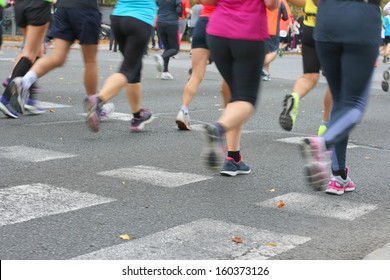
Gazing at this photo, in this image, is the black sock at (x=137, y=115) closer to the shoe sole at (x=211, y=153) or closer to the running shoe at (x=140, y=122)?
the running shoe at (x=140, y=122)

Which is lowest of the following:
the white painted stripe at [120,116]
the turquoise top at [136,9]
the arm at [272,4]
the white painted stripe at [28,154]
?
the white painted stripe at [120,116]

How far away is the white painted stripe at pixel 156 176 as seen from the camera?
18.7 feet

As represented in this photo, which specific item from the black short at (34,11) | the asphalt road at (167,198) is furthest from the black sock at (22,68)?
the asphalt road at (167,198)

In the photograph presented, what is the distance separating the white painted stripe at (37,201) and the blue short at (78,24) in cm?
269

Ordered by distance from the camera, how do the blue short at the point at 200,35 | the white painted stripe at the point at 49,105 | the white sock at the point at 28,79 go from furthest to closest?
1. the white painted stripe at the point at 49,105
2. the blue short at the point at 200,35
3. the white sock at the point at 28,79

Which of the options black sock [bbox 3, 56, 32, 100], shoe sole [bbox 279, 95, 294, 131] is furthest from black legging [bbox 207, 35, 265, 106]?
black sock [bbox 3, 56, 32, 100]

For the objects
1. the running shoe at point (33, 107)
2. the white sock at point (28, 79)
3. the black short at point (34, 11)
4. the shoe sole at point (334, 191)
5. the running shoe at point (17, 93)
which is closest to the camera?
the shoe sole at point (334, 191)

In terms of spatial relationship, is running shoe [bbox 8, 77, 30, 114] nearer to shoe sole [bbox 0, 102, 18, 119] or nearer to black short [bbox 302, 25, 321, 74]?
shoe sole [bbox 0, 102, 18, 119]

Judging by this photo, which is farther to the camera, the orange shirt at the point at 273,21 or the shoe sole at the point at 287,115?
the orange shirt at the point at 273,21

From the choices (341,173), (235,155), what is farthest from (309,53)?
(341,173)

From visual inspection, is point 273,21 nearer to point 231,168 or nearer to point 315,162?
point 231,168

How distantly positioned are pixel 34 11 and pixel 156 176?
3.02m

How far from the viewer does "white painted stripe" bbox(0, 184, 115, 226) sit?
181 inches
